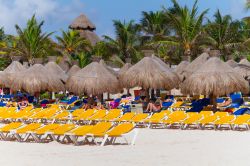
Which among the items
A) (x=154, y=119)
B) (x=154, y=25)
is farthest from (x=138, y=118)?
(x=154, y=25)

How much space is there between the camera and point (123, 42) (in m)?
43.4

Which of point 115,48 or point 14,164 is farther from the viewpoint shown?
point 115,48

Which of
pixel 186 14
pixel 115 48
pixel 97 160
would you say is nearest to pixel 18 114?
pixel 97 160

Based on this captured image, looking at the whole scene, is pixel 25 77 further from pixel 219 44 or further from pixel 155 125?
pixel 219 44

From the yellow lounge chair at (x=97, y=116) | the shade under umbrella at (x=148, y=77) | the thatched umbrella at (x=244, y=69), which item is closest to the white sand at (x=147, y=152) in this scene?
the yellow lounge chair at (x=97, y=116)

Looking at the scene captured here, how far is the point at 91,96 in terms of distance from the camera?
24594 millimetres

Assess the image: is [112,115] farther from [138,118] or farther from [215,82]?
[215,82]

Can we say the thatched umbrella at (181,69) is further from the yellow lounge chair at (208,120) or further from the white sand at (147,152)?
the white sand at (147,152)

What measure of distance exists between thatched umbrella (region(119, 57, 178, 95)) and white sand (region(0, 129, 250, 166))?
7.47 meters

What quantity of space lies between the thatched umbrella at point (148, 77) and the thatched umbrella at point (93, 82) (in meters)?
0.74

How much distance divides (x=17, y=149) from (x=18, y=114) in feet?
21.7

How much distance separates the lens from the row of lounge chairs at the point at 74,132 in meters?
12.5

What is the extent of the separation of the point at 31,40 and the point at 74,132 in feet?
92.1

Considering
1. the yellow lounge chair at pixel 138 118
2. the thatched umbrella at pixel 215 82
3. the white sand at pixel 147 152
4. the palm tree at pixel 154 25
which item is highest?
the palm tree at pixel 154 25
